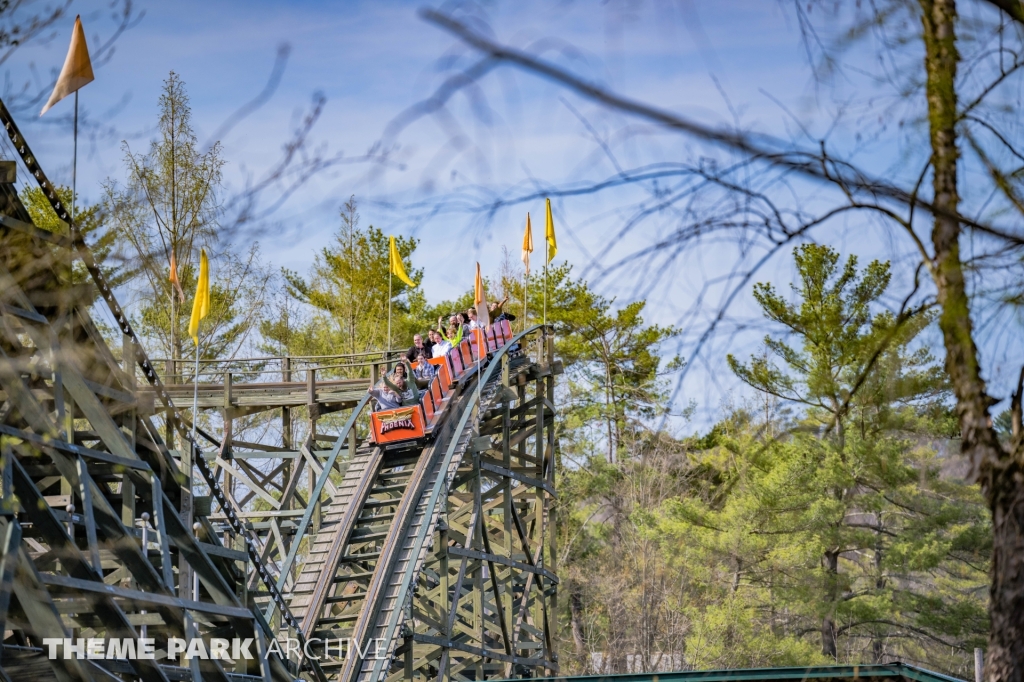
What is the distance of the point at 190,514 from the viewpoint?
9.34m

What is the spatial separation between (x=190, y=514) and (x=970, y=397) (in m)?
7.60

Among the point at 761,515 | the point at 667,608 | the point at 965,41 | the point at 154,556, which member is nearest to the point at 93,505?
the point at 154,556

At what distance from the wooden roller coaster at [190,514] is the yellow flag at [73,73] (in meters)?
0.56

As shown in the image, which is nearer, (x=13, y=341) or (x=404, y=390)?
(x=13, y=341)

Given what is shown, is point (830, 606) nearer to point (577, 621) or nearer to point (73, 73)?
point (577, 621)

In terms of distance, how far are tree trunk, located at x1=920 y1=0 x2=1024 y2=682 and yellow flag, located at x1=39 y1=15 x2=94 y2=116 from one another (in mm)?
3285

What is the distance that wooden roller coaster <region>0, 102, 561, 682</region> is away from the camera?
7.05 meters

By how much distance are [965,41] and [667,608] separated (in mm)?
23668

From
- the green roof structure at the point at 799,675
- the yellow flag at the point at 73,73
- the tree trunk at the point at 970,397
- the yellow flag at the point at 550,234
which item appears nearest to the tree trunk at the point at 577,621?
the yellow flag at the point at 550,234

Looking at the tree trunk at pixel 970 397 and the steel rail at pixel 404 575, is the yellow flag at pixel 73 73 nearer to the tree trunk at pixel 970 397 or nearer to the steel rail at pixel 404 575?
the tree trunk at pixel 970 397

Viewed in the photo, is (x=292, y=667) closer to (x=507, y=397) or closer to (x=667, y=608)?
(x=507, y=397)

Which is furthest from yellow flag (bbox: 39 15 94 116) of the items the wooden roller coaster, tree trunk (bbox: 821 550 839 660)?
tree trunk (bbox: 821 550 839 660)

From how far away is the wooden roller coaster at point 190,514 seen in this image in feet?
23.1

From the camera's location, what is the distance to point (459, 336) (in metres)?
17.9
